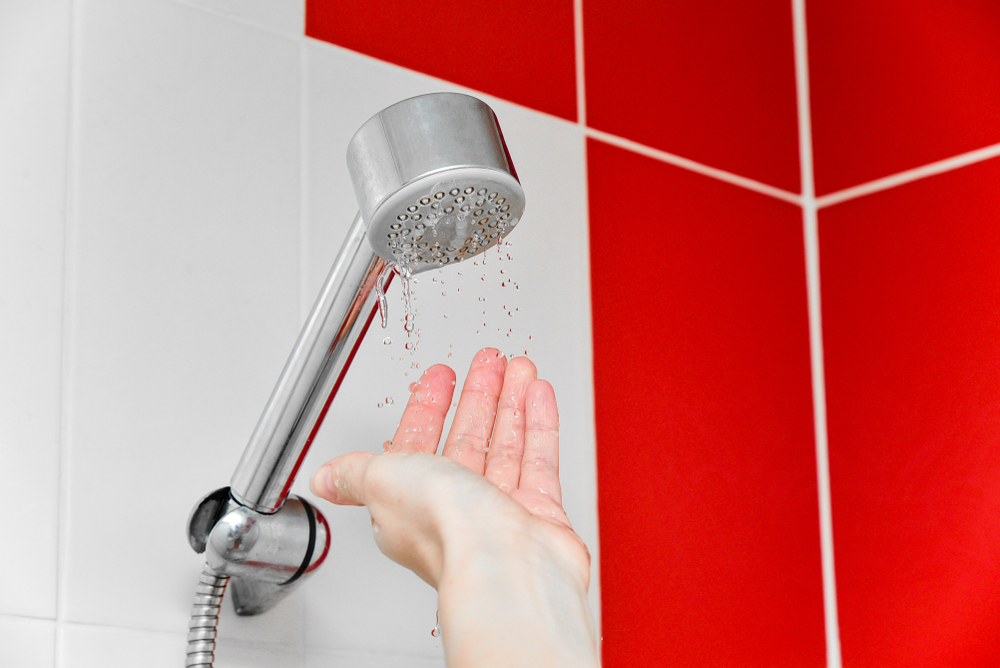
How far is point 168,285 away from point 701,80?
638mm

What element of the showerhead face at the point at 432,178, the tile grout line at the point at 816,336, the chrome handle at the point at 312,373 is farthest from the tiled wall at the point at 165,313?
the tile grout line at the point at 816,336

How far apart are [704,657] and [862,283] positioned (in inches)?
16.9

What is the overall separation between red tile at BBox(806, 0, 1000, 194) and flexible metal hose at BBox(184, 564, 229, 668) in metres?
0.83

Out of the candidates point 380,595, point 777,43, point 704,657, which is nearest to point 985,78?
point 777,43

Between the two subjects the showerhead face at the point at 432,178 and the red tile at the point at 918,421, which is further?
the red tile at the point at 918,421

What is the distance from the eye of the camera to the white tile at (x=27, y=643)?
61 cm

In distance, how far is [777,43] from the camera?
121 centimetres

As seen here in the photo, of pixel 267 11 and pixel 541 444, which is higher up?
pixel 267 11

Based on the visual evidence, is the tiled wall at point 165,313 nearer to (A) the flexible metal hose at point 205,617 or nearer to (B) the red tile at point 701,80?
(A) the flexible metal hose at point 205,617

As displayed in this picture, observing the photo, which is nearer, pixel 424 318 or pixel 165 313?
pixel 165 313

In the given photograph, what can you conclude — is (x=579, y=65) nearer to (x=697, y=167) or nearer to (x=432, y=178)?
(x=697, y=167)

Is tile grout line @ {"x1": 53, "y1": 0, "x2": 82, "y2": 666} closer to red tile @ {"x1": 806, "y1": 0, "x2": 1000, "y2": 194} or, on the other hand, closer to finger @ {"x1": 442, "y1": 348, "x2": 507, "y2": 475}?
finger @ {"x1": 442, "y1": 348, "x2": 507, "y2": 475}

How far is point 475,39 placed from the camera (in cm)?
93

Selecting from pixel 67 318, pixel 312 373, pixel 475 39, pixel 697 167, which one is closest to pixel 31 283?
pixel 67 318
